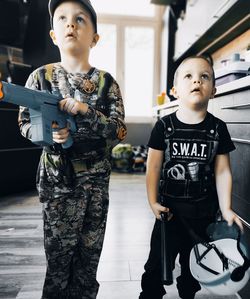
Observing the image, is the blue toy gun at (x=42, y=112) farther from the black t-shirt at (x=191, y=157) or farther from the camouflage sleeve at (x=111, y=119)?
the black t-shirt at (x=191, y=157)

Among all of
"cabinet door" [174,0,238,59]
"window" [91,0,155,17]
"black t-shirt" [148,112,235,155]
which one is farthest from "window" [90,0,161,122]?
"black t-shirt" [148,112,235,155]

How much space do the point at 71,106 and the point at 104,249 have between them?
1029 millimetres

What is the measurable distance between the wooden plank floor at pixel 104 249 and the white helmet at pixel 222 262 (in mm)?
421

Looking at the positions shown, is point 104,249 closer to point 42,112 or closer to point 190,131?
point 190,131

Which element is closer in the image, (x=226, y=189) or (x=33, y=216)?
(x=226, y=189)

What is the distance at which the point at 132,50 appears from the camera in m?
4.42

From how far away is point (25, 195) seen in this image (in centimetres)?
258

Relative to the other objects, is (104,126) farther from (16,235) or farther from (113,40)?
(113,40)

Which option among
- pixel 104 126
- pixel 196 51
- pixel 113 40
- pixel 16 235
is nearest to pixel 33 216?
pixel 16 235

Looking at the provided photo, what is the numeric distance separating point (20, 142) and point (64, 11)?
2063mm

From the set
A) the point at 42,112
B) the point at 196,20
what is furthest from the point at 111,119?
the point at 196,20

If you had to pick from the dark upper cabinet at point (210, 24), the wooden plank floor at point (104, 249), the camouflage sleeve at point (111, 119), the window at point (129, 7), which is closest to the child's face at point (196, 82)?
the camouflage sleeve at point (111, 119)

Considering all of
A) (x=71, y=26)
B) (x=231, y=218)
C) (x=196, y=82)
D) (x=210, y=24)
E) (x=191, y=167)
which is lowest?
(x=231, y=218)

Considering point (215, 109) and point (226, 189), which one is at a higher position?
point (215, 109)
